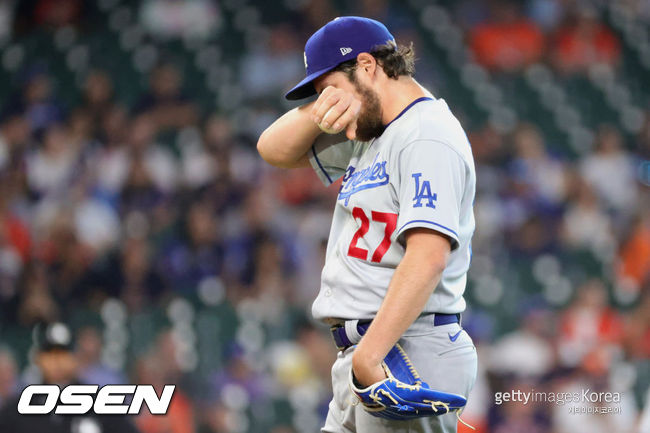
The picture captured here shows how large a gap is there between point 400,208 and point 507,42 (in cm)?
738

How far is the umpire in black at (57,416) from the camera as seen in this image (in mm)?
A: 4090

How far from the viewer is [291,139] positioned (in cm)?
280

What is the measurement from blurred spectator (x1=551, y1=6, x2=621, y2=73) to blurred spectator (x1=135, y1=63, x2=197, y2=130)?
4.08 m

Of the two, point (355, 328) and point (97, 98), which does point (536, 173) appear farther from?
point (355, 328)

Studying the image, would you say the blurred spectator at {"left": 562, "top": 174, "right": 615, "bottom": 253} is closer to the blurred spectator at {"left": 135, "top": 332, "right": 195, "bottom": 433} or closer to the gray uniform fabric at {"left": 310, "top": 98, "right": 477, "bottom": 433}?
the blurred spectator at {"left": 135, "top": 332, "right": 195, "bottom": 433}

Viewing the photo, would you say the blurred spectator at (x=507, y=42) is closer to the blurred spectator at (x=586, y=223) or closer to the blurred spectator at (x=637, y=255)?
the blurred spectator at (x=586, y=223)

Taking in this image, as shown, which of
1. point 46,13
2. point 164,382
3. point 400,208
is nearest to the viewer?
point 400,208

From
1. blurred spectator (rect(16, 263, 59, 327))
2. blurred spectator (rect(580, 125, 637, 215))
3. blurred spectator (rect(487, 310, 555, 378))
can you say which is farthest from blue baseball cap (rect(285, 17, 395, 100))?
blurred spectator (rect(580, 125, 637, 215))

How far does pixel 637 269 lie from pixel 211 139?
3948mm

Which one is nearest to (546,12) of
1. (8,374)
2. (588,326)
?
(588,326)

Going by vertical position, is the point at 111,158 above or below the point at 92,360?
above

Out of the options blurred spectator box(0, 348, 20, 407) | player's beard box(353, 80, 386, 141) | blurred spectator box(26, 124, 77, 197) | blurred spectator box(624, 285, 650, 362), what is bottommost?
blurred spectator box(0, 348, 20, 407)

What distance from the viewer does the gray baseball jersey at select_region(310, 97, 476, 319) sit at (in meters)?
2.24

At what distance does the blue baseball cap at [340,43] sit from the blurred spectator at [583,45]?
7.08m
